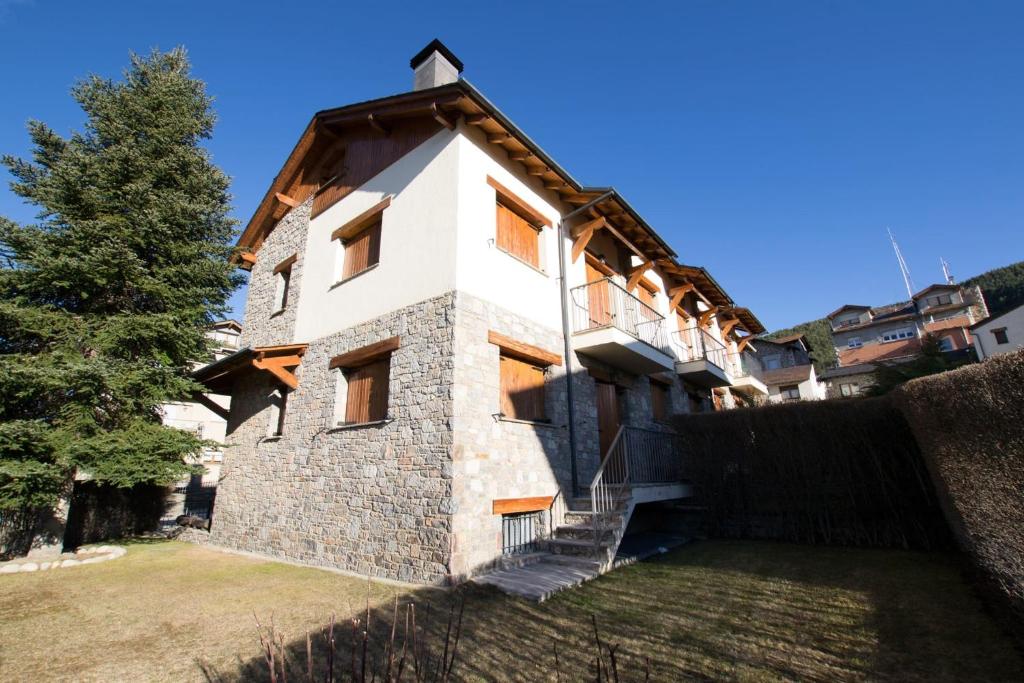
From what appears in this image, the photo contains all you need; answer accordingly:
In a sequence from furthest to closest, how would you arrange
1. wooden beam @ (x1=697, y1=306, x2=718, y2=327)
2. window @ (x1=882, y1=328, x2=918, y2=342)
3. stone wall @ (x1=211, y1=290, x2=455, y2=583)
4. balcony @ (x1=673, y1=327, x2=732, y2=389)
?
window @ (x1=882, y1=328, x2=918, y2=342) → wooden beam @ (x1=697, y1=306, x2=718, y2=327) → balcony @ (x1=673, y1=327, x2=732, y2=389) → stone wall @ (x1=211, y1=290, x2=455, y2=583)

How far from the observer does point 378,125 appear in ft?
34.5

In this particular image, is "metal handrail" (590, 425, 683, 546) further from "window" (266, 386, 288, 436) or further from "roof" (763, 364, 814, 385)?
"roof" (763, 364, 814, 385)

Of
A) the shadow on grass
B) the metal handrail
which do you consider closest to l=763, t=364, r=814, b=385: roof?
the metal handrail

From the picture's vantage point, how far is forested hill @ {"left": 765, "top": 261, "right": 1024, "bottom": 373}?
155 ft

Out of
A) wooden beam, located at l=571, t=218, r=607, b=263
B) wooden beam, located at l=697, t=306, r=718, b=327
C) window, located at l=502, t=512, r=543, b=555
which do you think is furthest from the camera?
wooden beam, located at l=697, t=306, r=718, b=327

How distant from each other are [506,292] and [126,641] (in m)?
6.83

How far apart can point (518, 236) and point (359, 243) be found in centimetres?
376

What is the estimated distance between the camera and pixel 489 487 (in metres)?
7.17

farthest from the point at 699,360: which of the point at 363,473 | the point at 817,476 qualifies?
the point at 363,473

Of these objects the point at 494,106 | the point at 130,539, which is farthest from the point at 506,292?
the point at 130,539

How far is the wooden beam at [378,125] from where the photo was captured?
1031cm

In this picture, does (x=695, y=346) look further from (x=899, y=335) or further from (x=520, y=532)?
(x=899, y=335)

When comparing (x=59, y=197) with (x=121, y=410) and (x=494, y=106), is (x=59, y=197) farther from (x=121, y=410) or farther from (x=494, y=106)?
(x=494, y=106)

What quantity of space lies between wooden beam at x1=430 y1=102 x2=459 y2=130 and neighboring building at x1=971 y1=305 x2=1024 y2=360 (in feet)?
96.0
